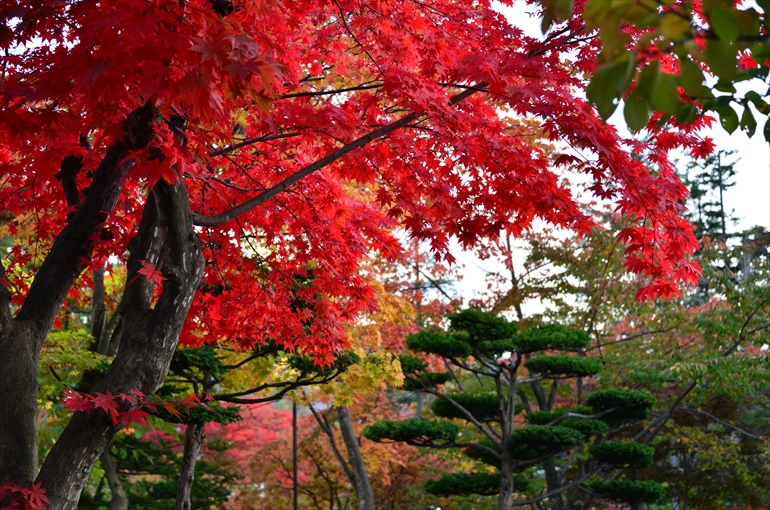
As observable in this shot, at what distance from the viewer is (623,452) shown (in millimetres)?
8820

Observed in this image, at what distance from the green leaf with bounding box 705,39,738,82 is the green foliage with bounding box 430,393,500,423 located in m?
8.12

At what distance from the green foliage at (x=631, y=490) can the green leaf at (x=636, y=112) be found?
8798 millimetres

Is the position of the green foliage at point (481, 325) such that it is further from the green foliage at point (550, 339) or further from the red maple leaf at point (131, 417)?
the red maple leaf at point (131, 417)

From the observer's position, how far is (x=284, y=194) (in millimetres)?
5242

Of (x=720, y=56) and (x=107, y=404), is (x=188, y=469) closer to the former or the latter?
(x=107, y=404)

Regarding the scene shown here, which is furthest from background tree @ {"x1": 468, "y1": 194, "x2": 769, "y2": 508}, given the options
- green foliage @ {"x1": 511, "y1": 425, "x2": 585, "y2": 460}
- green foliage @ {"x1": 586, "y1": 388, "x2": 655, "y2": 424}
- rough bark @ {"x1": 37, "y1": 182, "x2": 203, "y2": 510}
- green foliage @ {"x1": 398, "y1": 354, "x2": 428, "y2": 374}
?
rough bark @ {"x1": 37, "y1": 182, "x2": 203, "y2": 510}

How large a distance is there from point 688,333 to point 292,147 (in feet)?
25.2

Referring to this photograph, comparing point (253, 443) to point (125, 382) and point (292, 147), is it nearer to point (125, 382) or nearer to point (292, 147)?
point (292, 147)

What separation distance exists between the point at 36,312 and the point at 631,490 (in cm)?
781

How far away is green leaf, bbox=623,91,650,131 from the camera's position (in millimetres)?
1261

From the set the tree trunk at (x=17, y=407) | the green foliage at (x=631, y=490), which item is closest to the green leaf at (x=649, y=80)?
the tree trunk at (x=17, y=407)

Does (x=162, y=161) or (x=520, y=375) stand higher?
(x=520, y=375)

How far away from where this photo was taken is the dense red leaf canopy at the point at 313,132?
2.96 metres

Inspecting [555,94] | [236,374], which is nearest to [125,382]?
[555,94]
